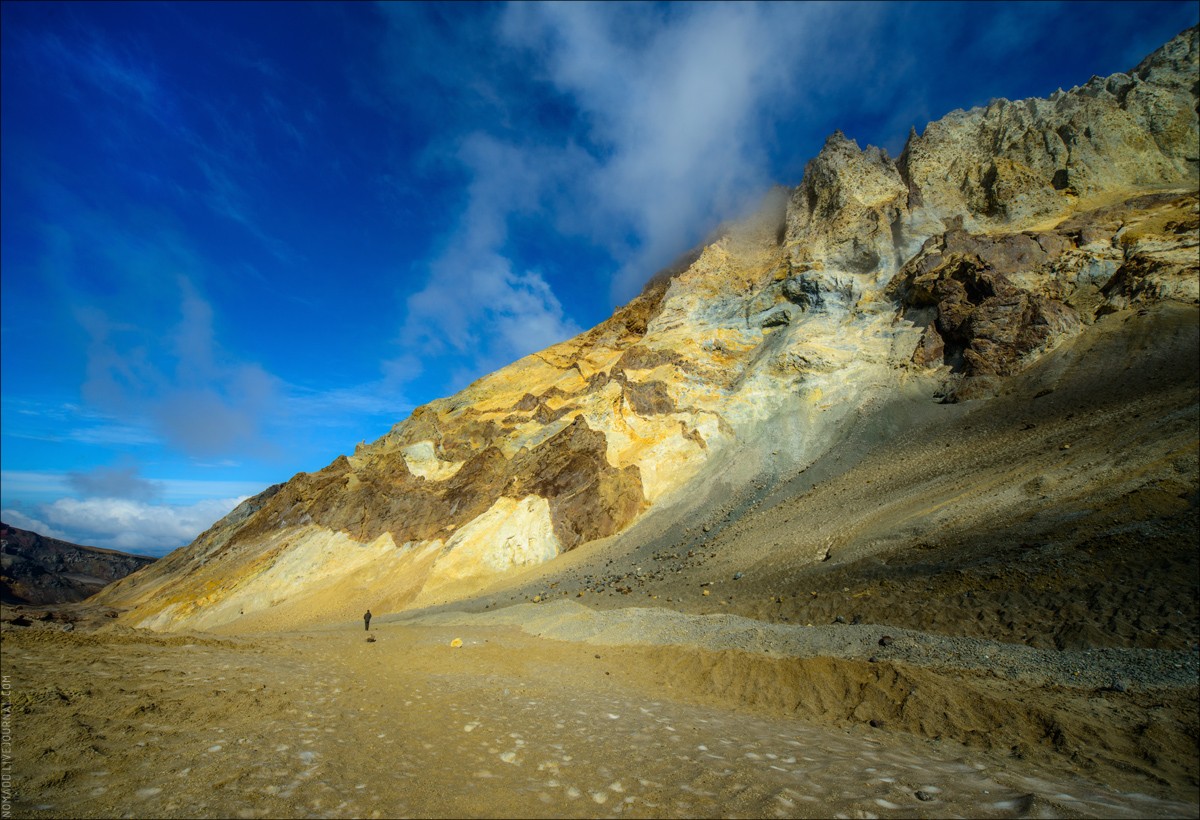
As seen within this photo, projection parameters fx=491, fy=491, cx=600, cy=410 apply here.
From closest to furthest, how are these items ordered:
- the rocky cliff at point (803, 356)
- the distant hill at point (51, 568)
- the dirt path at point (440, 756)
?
the dirt path at point (440, 756)
the rocky cliff at point (803, 356)
the distant hill at point (51, 568)

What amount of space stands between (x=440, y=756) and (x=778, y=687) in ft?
26.0

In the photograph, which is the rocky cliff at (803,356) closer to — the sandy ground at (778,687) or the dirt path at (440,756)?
the sandy ground at (778,687)

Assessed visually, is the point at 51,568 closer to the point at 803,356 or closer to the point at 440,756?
the point at 803,356

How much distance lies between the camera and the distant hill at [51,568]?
92.2 meters

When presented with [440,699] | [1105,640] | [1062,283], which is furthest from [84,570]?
[1062,283]

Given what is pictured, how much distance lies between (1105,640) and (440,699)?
12.8m

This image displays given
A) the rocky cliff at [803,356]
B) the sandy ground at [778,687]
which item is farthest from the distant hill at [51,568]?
the sandy ground at [778,687]

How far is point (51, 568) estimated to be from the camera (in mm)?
113688

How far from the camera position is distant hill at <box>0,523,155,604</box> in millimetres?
92250

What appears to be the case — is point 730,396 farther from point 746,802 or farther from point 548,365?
point 746,802

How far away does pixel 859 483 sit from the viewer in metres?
28.2

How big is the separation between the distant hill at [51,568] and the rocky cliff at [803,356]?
55.1m

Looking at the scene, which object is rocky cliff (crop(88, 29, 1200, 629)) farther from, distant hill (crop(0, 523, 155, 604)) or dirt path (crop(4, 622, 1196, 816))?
distant hill (crop(0, 523, 155, 604))

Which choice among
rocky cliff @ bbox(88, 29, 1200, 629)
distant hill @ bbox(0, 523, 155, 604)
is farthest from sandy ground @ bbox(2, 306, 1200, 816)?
distant hill @ bbox(0, 523, 155, 604)
